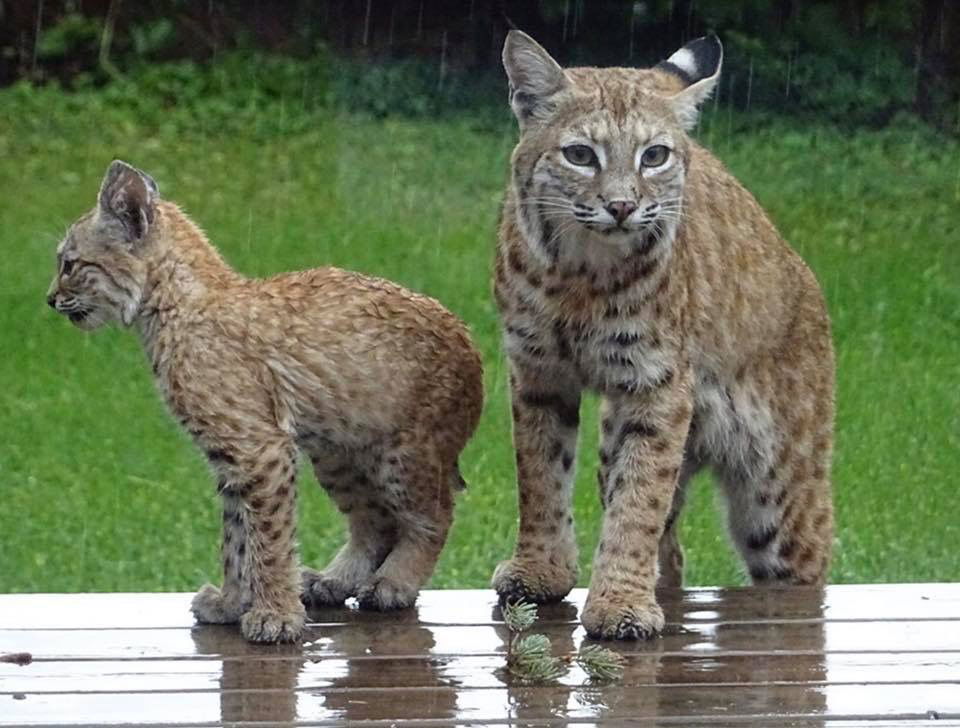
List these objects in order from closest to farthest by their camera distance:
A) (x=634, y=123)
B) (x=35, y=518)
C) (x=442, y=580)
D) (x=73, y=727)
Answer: (x=73, y=727) < (x=634, y=123) < (x=442, y=580) < (x=35, y=518)

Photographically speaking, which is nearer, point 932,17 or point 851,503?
point 851,503

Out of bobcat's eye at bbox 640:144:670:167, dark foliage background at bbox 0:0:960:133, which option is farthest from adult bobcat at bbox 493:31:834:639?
dark foliage background at bbox 0:0:960:133

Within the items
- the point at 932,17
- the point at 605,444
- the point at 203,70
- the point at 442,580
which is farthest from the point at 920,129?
the point at 605,444

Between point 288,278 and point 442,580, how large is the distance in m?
3.17

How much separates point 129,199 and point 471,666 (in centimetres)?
152

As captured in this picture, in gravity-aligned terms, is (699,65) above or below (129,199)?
above

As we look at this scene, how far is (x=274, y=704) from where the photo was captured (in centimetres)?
499

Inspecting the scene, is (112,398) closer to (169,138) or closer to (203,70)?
(169,138)

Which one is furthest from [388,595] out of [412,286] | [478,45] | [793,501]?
[478,45]

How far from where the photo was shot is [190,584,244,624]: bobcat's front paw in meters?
5.83

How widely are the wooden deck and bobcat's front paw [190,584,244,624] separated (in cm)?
6

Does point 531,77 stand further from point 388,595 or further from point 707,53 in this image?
point 388,595

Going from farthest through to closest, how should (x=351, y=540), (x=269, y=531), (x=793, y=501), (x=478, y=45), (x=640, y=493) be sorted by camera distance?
1. (x=478, y=45)
2. (x=793, y=501)
3. (x=351, y=540)
4. (x=640, y=493)
5. (x=269, y=531)

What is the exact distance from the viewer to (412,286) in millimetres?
Result: 13164
